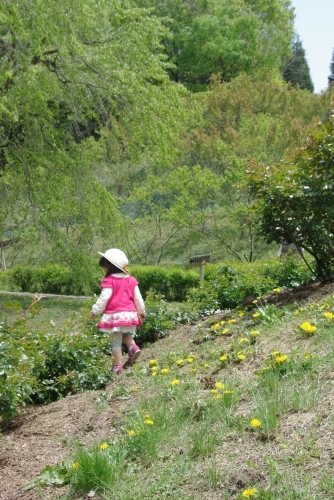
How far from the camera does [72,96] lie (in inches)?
443

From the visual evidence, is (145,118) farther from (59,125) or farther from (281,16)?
(281,16)

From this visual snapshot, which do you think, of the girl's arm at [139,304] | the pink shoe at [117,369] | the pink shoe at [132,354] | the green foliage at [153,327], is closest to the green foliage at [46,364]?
the pink shoe at [117,369]

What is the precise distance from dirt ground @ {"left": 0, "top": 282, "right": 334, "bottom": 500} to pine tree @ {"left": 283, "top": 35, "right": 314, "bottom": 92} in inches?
1630

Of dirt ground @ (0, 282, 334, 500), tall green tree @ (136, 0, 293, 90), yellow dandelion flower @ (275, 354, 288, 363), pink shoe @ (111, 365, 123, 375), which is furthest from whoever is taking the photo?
tall green tree @ (136, 0, 293, 90)

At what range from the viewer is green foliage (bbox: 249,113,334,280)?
639cm

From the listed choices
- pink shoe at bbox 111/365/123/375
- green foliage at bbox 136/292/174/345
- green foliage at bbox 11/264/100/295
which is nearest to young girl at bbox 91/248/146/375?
pink shoe at bbox 111/365/123/375

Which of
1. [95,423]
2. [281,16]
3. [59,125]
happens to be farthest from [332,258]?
[281,16]

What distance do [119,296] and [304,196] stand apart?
87.1 inches

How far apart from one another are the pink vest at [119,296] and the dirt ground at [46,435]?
1.16 m

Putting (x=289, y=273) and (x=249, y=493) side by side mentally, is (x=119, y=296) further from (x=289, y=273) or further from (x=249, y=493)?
(x=249, y=493)

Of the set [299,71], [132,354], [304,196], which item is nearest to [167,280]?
[304,196]

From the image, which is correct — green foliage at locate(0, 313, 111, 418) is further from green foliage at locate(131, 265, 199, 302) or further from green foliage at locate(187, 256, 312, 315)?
green foliage at locate(131, 265, 199, 302)

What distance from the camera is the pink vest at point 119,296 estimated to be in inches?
237

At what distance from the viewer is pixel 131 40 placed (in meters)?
11.3
